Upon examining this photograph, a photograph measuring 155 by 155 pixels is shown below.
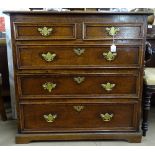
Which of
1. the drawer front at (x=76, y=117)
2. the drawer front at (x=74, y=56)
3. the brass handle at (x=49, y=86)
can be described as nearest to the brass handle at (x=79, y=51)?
the drawer front at (x=74, y=56)

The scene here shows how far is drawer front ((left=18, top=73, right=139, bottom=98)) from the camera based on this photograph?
4.72 ft

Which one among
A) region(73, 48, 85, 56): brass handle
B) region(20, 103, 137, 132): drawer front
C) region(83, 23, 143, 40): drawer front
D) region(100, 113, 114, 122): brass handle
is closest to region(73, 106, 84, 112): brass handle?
region(20, 103, 137, 132): drawer front

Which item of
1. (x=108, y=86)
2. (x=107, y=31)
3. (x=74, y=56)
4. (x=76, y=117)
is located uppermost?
(x=107, y=31)

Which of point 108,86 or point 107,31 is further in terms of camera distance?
point 108,86

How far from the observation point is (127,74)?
143cm

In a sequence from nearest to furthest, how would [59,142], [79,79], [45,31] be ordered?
[45,31] → [79,79] → [59,142]

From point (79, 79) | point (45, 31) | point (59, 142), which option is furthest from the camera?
point (59, 142)

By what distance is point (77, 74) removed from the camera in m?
1.42

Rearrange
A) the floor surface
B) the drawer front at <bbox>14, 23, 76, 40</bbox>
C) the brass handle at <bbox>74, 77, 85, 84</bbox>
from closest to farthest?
the drawer front at <bbox>14, 23, 76, 40</bbox> → the brass handle at <bbox>74, 77, 85, 84</bbox> → the floor surface

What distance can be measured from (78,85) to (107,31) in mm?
393

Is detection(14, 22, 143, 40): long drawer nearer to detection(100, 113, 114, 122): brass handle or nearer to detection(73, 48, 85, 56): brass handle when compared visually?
detection(73, 48, 85, 56): brass handle

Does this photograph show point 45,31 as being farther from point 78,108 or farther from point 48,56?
point 78,108

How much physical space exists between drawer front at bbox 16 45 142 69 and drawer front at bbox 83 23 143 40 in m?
0.06

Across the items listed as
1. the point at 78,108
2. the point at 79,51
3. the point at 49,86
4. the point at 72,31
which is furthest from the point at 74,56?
the point at 78,108
